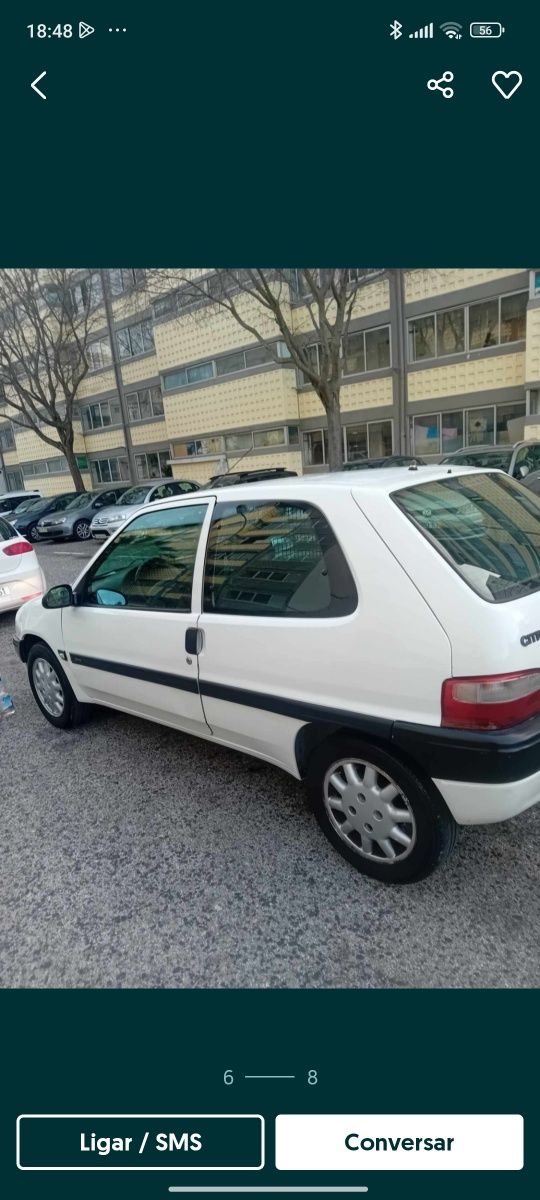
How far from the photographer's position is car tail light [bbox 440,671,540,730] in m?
1.94

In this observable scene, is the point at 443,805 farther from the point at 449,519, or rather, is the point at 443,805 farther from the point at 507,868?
the point at 449,519

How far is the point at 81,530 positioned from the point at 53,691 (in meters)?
13.7

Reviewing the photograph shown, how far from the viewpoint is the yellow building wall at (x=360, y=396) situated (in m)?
19.5

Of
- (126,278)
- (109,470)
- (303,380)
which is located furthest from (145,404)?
(126,278)

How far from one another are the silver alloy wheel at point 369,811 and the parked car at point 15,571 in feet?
19.3

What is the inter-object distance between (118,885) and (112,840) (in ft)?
1.09

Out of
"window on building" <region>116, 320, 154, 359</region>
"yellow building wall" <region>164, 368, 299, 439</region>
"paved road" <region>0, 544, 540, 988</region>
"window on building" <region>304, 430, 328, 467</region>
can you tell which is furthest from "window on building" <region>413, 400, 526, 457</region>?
"paved road" <region>0, 544, 540, 988</region>

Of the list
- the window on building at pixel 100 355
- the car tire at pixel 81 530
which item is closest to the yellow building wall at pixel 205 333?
the window on building at pixel 100 355

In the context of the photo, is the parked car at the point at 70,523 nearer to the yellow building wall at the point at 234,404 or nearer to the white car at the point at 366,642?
the yellow building wall at the point at 234,404

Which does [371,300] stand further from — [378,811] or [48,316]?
[378,811]

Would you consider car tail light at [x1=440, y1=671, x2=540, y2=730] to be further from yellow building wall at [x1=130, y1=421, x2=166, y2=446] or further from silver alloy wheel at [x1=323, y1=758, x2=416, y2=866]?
→ yellow building wall at [x1=130, y1=421, x2=166, y2=446]

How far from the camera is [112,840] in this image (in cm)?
291

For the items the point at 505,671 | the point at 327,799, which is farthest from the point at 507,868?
the point at 505,671

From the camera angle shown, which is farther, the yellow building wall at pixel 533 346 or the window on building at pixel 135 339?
the window on building at pixel 135 339
